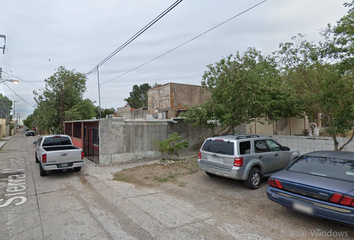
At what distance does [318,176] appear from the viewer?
425 centimetres

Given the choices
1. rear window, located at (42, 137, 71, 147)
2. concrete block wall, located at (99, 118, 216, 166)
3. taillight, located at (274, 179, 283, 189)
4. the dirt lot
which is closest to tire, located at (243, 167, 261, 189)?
the dirt lot

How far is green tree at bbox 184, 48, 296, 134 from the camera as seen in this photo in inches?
377

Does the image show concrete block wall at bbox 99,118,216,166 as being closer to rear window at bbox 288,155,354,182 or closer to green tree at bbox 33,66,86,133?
rear window at bbox 288,155,354,182

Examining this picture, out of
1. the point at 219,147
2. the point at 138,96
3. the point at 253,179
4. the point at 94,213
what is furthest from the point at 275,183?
the point at 138,96

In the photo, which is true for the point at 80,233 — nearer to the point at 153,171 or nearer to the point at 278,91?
the point at 153,171

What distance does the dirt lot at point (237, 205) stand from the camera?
3.91 metres

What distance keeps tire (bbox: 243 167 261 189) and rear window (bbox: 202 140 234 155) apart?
0.88 meters

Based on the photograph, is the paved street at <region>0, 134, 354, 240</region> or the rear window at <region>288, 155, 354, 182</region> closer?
the paved street at <region>0, 134, 354, 240</region>

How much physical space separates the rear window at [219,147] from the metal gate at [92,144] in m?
6.30

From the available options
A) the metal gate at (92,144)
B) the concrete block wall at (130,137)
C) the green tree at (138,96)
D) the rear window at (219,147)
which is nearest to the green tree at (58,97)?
the metal gate at (92,144)

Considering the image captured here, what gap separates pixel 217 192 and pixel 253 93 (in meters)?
5.13

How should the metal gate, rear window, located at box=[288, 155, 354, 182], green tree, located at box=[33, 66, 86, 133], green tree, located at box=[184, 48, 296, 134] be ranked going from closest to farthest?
1. rear window, located at box=[288, 155, 354, 182]
2. green tree, located at box=[184, 48, 296, 134]
3. the metal gate
4. green tree, located at box=[33, 66, 86, 133]

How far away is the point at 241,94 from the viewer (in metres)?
9.62

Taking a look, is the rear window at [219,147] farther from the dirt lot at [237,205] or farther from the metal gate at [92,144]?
→ the metal gate at [92,144]
